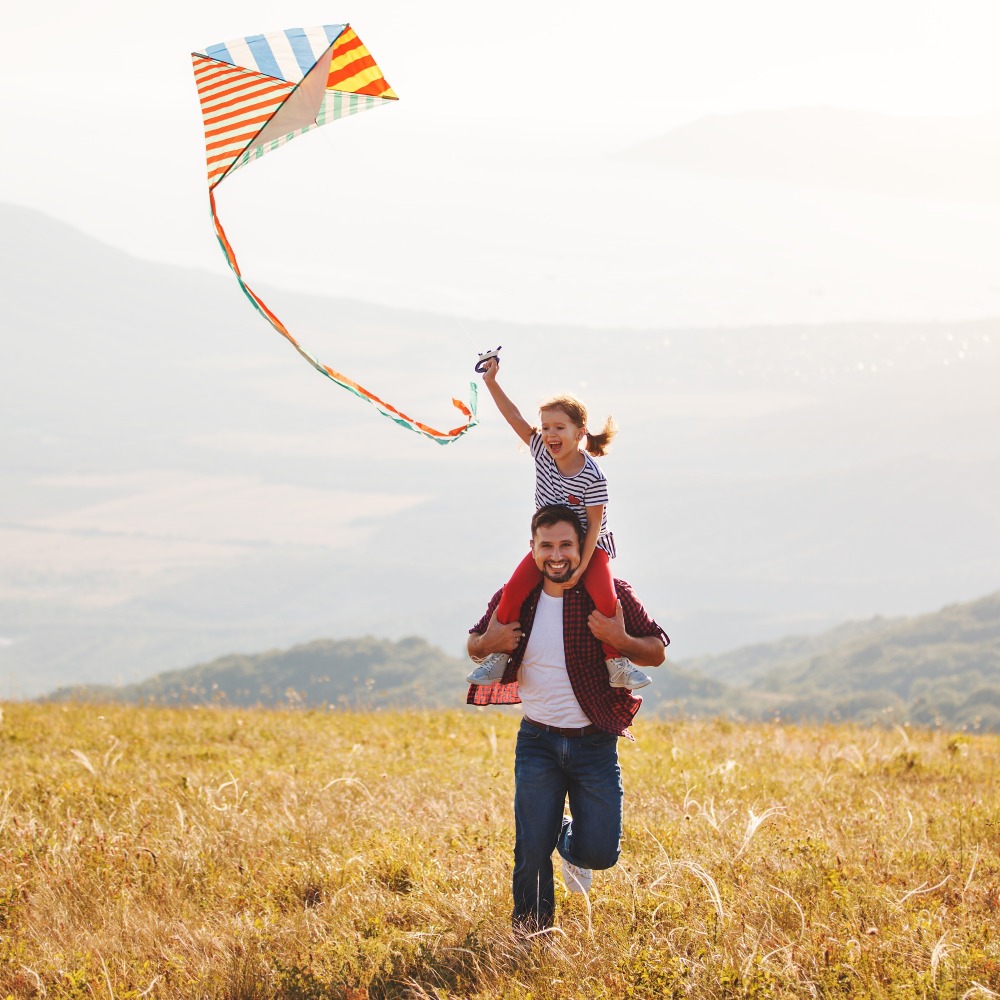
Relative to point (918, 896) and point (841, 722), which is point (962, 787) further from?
point (841, 722)

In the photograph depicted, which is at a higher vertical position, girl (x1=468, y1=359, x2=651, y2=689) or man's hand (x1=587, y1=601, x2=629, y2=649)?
girl (x1=468, y1=359, x2=651, y2=689)

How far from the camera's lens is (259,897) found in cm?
696

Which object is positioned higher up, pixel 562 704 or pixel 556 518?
pixel 556 518

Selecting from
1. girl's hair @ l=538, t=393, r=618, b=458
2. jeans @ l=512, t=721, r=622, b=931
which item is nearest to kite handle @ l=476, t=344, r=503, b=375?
girl's hair @ l=538, t=393, r=618, b=458

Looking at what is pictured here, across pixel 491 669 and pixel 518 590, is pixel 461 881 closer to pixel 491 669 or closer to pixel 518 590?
pixel 491 669

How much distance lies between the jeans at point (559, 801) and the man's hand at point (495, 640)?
377 millimetres

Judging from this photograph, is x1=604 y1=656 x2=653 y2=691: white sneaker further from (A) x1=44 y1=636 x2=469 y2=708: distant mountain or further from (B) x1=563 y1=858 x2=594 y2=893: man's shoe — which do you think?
(A) x1=44 y1=636 x2=469 y2=708: distant mountain

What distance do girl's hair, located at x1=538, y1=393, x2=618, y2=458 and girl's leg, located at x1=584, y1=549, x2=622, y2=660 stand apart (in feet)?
1.90

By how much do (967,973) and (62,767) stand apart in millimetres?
7872

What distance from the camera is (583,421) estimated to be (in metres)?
5.82

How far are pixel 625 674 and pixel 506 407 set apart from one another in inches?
62.8

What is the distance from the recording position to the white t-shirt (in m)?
5.78

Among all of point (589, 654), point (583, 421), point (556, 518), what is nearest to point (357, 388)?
point (583, 421)

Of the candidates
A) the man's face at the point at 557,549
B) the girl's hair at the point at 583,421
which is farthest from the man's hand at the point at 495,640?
the girl's hair at the point at 583,421
